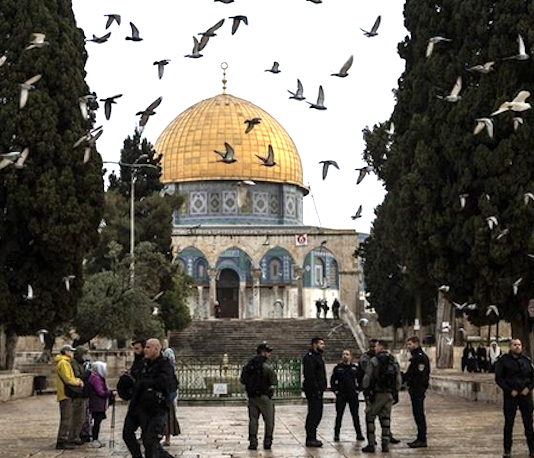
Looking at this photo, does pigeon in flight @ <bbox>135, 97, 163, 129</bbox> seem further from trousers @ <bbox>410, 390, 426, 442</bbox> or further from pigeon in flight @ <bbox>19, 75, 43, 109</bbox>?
trousers @ <bbox>410, 390, 426, 442</bbox>

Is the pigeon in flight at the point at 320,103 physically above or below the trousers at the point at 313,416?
above

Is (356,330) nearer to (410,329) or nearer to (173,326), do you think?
(410,329)

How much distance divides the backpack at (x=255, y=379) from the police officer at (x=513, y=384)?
111 inches

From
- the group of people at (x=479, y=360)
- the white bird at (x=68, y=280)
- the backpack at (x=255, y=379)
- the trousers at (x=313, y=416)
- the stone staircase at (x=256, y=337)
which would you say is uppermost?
the white bird at (x=68, y=280)

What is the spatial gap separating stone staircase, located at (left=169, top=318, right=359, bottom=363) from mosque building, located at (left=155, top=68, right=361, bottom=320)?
5801 millimetres

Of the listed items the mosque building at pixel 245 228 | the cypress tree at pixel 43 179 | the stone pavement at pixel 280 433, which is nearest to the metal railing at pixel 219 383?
the stone pavement at pixel 280 433

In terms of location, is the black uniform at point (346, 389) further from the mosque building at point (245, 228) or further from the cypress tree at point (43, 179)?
the mosque building at point (245, 228)

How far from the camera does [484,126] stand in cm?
1817

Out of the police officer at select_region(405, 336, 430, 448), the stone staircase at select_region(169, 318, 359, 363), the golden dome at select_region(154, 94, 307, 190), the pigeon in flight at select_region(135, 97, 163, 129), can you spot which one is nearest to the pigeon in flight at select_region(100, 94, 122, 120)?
the pigeon in flight at select_region(135, 97, 163, 129)

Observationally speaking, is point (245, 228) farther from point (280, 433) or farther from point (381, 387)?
point (381, 387)

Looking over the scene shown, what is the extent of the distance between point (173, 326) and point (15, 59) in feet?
57.6

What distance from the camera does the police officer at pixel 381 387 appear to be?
11.9m

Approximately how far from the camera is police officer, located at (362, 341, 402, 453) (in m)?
11.9

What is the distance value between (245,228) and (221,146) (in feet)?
19.3
